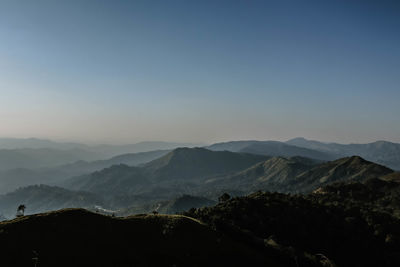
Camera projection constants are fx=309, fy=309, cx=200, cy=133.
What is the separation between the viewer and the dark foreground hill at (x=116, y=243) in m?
87.3

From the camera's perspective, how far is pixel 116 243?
97000mm

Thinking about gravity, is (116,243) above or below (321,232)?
above

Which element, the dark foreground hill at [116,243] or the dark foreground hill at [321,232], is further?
the dark foreground hill at [321,232]

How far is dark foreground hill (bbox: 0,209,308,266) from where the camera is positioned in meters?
87.3

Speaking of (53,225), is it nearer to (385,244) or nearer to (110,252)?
(110,252)

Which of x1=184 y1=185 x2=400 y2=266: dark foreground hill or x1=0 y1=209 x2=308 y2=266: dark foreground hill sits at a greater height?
x1=0 y1=209 x2=308 y2=266: dark foreground hill

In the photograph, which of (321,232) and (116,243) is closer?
(116,243)

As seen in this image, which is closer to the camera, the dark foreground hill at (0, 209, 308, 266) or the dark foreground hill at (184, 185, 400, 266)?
the dark foreground hill at (0, 209, 308, 266)

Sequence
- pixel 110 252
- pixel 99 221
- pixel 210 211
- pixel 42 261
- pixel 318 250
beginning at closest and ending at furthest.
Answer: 1. pixel 42 261
2. pixel 110 252
3. pixel 99 221
4. pixel 318 250
5. pixel 210 211

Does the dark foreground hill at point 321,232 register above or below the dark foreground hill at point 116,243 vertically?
below

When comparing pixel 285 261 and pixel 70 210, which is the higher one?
pixel 70 210

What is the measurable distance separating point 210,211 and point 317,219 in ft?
224

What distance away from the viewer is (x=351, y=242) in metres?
177


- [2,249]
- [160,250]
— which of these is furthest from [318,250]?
[2,249]
